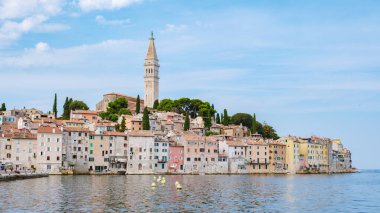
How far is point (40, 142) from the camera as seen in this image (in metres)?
83.4

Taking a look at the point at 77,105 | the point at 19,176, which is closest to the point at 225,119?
the point at 77,105

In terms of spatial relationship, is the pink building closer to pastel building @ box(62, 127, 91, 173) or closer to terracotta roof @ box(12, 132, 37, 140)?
pastel building @ box(62, 127, 91, 173)

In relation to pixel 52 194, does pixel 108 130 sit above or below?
above

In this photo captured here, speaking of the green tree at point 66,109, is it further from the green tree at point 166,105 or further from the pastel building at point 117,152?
the pastel building at point 117,152

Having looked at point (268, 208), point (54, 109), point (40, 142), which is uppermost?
point (54, 109)

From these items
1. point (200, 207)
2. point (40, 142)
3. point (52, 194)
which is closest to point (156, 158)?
point (40, 142)

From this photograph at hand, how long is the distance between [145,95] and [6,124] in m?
64.0

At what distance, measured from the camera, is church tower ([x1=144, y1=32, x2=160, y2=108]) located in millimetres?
156750

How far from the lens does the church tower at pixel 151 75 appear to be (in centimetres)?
15675

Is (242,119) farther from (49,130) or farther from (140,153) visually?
(49,130)

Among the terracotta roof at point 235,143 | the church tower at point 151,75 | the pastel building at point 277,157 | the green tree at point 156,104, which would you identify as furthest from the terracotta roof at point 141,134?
the church tower at point 151,75

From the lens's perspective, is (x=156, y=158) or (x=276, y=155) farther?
(x=276, y=155)

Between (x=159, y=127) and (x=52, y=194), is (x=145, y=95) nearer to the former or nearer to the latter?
(x=159, y=127)

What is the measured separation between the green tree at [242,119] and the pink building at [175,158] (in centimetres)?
4258
